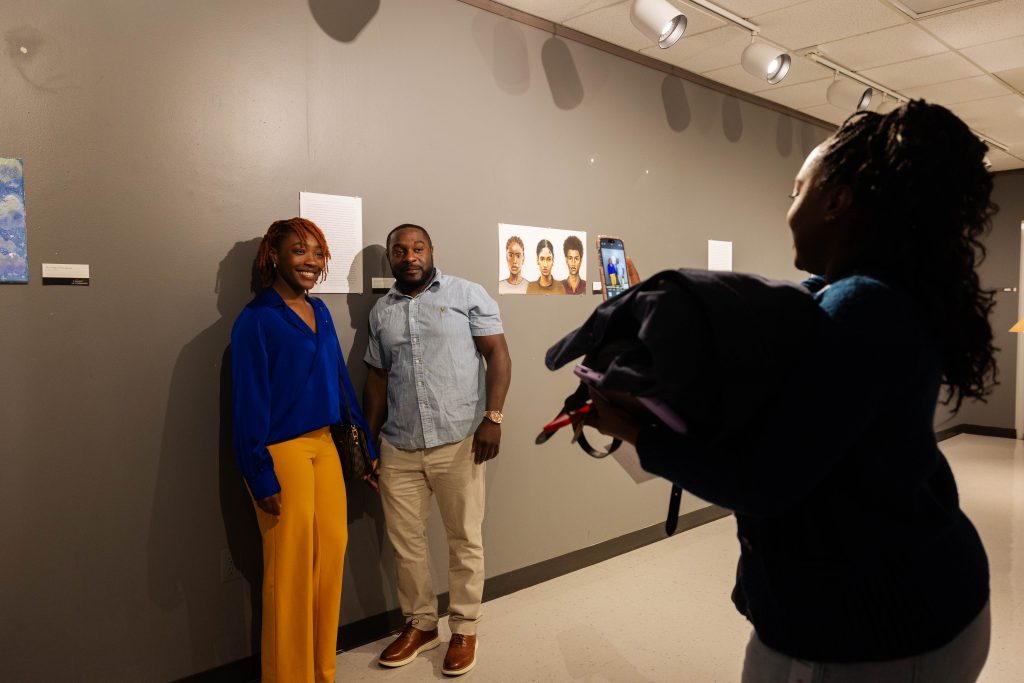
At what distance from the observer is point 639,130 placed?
4207mm

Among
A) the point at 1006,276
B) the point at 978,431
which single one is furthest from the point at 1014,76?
the point at 978,431

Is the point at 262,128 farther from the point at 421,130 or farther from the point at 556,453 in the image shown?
the point at 556,453

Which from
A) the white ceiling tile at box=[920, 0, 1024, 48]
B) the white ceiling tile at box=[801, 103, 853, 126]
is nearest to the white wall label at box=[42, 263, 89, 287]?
the white ceiling tile at box=[920, 0, 1024, 48]

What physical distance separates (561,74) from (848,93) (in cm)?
213

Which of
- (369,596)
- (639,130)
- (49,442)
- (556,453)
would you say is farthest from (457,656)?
(639,130)

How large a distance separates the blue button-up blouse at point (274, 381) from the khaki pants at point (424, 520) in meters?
0.45

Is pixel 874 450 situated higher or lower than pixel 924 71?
lower

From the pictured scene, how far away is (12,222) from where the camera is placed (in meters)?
2.17

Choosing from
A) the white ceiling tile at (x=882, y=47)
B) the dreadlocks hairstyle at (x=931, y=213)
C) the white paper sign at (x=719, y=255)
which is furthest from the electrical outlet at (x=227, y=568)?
the white ceiling tile at (x=882, y=47)

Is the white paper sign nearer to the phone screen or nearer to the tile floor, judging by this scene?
the tile floor

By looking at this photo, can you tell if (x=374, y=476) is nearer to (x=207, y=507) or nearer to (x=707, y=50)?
(x=207, y=507)

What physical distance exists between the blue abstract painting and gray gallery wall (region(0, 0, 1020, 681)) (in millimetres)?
33

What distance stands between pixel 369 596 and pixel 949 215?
2.75m

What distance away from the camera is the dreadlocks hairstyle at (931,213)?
37.3 inches
